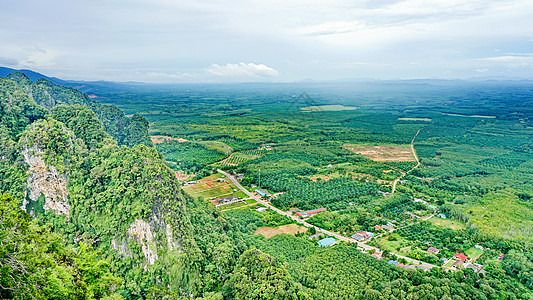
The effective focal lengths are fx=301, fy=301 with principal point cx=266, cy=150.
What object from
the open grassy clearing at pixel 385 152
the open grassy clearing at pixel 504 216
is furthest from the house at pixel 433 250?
the open grassy clearing at pixel 385 152

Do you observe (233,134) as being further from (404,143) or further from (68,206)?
(68,206)

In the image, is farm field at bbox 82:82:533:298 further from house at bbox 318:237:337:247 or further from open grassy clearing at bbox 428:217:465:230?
house at bbox 318:237:337:247

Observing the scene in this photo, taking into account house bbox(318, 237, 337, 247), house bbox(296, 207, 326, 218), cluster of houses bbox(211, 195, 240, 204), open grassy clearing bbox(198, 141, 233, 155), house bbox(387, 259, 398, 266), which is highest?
open grassy clearing bbox(198, 141, 233, 155)

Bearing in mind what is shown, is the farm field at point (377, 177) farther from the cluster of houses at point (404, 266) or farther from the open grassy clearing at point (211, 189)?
the cluster of houses at point (404, 266)

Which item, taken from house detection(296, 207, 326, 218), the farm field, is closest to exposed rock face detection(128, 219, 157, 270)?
the farm field

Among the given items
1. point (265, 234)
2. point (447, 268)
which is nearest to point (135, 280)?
point (265, 234)

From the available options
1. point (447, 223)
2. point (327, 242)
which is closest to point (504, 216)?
point (447, 223)
